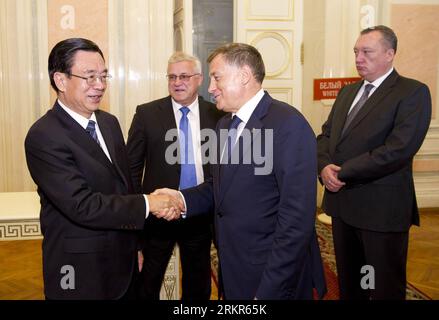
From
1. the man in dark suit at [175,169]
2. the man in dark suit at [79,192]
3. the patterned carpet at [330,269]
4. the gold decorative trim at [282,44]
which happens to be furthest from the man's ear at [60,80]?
the gold decorative trim at [282,44]

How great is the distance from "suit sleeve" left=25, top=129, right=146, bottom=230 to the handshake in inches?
10.5

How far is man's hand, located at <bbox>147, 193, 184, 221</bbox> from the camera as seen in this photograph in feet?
7.80

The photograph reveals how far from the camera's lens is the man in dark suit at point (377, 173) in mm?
2904

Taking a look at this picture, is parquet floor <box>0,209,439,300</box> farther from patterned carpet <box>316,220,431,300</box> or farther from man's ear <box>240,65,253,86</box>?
man's ear <box>240,65,253,86</box>

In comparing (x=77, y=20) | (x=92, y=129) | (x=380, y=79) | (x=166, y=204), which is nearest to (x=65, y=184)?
(x=92, y=129)

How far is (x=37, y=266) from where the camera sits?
479 centimetres

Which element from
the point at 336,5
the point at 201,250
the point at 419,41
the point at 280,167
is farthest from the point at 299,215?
the point at 419,41

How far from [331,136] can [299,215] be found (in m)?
1.46

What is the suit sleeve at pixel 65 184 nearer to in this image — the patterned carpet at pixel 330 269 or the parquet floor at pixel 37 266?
the parquet floor at pixel 37 266

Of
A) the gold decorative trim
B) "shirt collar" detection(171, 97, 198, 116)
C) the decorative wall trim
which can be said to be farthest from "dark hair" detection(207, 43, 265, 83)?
the gold decorative trim

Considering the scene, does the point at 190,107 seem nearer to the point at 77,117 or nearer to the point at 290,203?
the point at 77,117

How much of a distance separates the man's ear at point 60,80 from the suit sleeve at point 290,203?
99cm

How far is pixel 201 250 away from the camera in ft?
10.8

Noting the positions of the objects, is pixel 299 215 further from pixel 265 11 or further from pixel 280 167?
pixel 265 11
